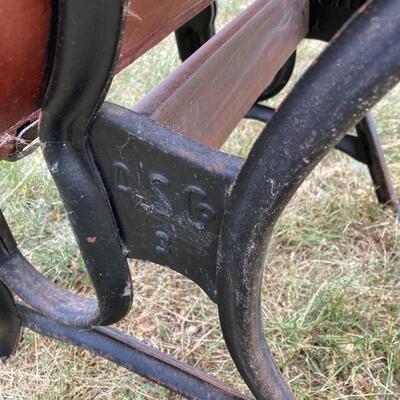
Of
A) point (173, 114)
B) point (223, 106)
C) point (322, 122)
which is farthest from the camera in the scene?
point (223, 106)

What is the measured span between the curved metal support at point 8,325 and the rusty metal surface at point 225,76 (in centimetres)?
48

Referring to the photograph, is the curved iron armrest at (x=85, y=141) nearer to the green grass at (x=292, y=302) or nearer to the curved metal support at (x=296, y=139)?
the curved metal support at (x=296, y=139)

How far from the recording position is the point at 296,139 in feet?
1.56

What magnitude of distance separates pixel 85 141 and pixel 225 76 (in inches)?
14.2

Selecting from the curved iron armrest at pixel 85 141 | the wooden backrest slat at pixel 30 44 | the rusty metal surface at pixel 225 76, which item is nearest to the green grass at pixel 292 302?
the curved iron armrest at pixel 85 141

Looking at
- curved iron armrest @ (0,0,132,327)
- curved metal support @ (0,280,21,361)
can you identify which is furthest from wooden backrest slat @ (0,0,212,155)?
curved metal support @ (0,280,21,361)

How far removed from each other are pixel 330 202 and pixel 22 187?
97 cm

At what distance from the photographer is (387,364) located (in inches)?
48.7

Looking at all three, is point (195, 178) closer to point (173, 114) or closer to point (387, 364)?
point (173, 114)

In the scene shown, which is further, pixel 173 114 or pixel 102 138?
pixel 173 114

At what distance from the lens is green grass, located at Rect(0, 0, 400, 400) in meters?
1.24

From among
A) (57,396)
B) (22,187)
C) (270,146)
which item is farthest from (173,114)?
(22,187)

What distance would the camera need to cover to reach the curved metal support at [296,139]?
41 cm

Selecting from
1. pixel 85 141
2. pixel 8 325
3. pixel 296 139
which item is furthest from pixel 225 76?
pixel 8 325
